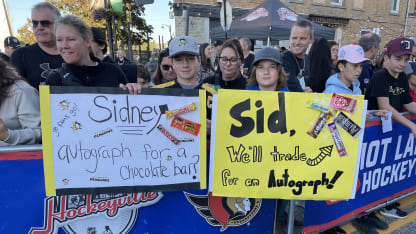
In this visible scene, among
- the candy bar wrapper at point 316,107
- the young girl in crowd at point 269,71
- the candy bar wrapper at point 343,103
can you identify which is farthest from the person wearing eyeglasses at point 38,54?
the candy bar wrapper at point 343,103

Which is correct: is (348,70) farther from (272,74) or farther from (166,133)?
(166,133)

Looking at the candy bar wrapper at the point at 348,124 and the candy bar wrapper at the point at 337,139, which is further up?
the candy bar wrapper at the point at 348,124

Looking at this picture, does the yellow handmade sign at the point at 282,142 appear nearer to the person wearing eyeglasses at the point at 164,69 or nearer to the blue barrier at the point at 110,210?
the blue barrier at the point at 110,210

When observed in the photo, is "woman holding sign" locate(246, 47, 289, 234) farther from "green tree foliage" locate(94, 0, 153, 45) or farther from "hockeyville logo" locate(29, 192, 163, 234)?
"green tree foliage" locate(94, 0, 153, 45)

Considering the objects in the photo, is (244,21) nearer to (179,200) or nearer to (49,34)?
(49,34)

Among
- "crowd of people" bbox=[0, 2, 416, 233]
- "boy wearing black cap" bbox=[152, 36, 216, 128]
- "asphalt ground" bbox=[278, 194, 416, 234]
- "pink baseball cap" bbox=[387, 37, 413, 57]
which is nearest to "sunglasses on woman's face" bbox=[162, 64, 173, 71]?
"crowd of people" bbox=[0, 2, 416, 233]

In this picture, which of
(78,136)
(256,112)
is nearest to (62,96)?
(78,136)

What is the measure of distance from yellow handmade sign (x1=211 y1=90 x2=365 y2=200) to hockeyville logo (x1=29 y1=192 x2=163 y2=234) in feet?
1.88

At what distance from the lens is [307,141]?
69.2 inches

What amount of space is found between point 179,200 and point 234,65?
159 centimetres

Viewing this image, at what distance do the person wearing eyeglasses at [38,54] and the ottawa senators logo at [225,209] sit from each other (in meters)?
1.91

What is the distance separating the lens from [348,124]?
5.79 feet

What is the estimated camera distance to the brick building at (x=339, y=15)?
14977mm

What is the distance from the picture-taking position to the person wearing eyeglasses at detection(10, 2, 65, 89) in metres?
2.35
